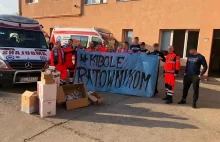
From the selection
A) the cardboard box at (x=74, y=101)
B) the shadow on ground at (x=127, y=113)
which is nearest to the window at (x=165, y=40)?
the shadow on ground at (x=127, y=113)

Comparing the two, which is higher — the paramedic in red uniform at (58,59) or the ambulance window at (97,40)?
the ambulance window at (97,40)

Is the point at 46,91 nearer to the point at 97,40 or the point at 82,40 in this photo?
the point at 97,40

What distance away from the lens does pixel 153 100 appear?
7332 millimetres

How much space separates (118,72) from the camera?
8.16m

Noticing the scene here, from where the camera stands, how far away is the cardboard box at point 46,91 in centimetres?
520

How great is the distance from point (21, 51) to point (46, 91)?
2804 mm

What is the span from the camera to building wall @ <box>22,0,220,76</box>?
469 inches

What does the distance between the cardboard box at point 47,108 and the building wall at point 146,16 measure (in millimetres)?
9368

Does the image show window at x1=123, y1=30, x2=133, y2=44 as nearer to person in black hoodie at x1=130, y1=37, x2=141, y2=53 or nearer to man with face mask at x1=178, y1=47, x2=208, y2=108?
person in black hoodie at x1=130, y1=37, x2=141, y2=53

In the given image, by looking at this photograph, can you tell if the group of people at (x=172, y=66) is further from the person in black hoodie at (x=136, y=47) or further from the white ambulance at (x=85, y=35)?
the white ambulance at (x=85, y=35)

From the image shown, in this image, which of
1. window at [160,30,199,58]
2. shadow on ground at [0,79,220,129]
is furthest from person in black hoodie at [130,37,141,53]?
window at [160,30,199,58]

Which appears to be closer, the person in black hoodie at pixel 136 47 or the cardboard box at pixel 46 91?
the cardboard box at pixel 46 91

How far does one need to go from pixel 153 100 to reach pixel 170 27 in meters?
7.05

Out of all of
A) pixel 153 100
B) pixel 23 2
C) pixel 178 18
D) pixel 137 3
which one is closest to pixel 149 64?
pixel 153 100
